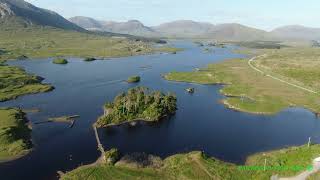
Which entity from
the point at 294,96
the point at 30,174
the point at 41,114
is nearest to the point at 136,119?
the point at 41,114

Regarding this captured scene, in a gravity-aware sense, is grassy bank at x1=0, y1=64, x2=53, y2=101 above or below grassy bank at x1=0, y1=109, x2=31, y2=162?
above

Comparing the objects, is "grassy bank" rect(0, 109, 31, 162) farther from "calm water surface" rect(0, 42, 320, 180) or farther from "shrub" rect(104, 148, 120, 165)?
"shrub" rect(104, 148, 120, 165)

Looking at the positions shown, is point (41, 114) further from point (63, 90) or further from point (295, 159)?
point (295, 159)

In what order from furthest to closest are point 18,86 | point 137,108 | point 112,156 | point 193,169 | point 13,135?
point 18,86
point 137,108
point 13,135
point 112,156
point 193,169

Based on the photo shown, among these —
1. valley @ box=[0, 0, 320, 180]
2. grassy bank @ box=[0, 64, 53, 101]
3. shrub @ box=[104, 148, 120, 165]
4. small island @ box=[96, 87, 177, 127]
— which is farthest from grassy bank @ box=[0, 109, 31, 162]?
grassy bank @ box=[0, 64, 53, 101]

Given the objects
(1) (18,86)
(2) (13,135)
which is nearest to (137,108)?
(2) (13,135)

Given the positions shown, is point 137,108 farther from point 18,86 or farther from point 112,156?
point 18,86
